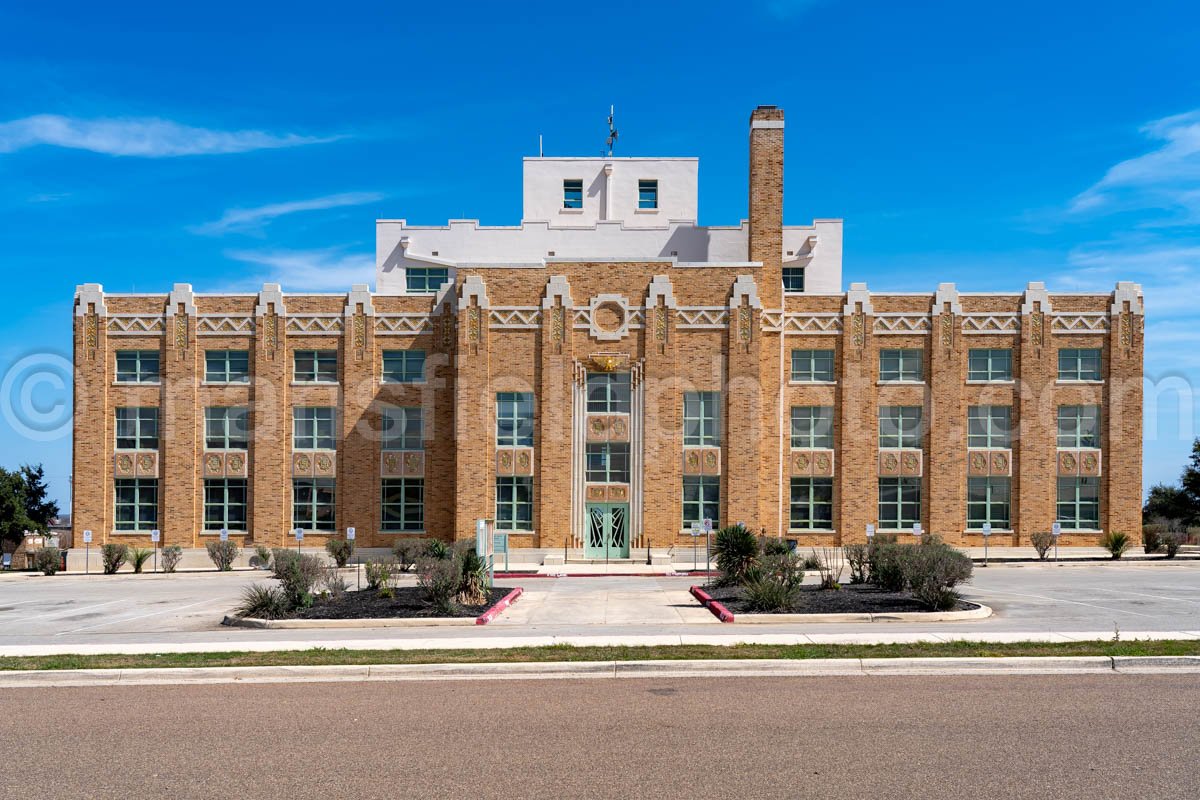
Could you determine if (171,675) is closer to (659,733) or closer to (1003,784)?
(659,733)

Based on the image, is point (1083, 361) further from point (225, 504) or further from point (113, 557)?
point (113, 557)

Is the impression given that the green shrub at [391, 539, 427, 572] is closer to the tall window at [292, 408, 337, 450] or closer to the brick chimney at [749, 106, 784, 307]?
the tall window at [292, 408, 337, 450]

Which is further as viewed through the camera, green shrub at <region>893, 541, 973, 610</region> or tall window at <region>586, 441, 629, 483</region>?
tall window at <region>586, 441, 629, 483</region>

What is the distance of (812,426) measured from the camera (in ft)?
133

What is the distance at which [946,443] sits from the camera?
40062mm

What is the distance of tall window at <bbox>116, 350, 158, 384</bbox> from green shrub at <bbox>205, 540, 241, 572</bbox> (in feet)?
27.4

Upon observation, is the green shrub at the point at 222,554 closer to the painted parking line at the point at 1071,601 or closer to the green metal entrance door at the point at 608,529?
the green metal entrance door at the point at 608,529

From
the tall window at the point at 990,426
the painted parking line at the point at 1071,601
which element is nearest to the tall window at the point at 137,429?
the painted parking line at the point at 1071,601

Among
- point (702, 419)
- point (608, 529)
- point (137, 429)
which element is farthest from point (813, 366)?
point (137, 429)

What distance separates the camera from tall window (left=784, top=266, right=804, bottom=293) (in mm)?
46844

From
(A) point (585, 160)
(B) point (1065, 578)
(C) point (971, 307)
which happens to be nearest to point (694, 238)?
(A) point (585, 160)

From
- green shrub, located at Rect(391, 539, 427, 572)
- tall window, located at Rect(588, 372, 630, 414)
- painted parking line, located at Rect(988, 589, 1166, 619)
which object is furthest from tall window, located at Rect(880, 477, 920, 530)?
green shrub, located at Rect(391, 539, 427, 572)

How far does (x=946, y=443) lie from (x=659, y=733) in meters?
33.2

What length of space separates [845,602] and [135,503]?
31.9 m
